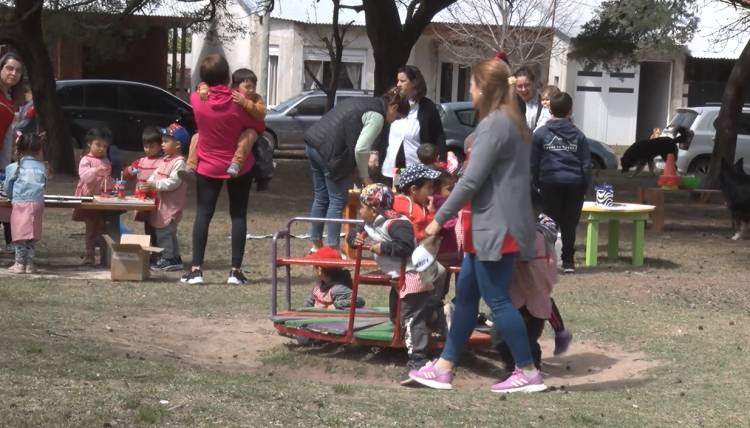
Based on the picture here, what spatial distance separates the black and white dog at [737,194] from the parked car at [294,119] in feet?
46.2

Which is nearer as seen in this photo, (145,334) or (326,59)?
(145,334)

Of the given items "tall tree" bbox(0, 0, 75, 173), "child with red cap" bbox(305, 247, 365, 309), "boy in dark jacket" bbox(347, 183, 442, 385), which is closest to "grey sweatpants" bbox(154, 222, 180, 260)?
"child with red cap" bbox(305, 247, 365, 309)

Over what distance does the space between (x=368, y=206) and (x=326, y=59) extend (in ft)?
111

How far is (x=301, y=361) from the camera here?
7.96 m

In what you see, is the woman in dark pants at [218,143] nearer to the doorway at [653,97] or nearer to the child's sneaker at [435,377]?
the child's sneaker at [435,377]

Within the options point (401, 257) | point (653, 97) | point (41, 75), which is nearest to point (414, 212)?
point (401, 257)

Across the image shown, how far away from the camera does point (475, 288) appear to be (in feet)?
23.1

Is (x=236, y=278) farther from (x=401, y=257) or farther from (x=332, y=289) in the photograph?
(x=401, y=257)

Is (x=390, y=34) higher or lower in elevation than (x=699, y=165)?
higher

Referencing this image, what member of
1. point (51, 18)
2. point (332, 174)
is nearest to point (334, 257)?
point (332, 174)

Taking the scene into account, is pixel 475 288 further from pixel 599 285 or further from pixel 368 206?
pixel 599 285

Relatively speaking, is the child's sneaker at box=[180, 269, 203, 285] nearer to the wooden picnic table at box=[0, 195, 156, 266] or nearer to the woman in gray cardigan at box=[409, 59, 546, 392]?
the wooden picnic table at box=[0, 195, 156, 266]

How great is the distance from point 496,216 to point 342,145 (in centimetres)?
413

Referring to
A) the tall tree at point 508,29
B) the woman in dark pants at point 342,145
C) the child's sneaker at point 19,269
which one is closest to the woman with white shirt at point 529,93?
the woman in dark pants at point 342,145
